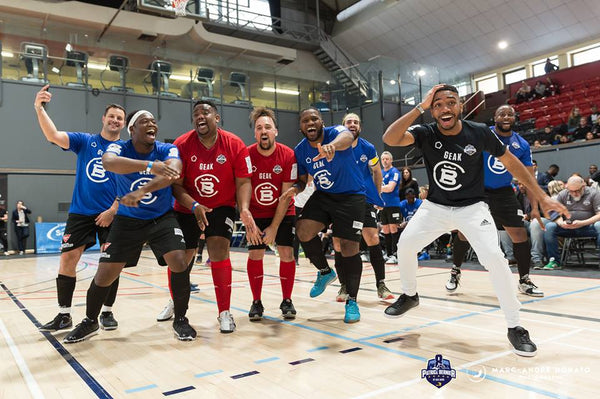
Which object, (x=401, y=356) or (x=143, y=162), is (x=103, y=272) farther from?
(x=401, y=356)

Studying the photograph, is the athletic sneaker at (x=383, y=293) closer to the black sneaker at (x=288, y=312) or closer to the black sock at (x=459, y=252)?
the black sock at (x=459, y=252)

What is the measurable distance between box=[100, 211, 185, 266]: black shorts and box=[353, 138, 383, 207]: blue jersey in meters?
2.16

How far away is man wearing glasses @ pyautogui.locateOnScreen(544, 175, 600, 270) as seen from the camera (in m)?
7.00

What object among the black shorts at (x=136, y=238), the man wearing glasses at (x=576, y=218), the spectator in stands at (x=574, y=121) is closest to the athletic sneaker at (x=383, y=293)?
the black shorts at (x=136, y=238)

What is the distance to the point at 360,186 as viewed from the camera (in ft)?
14.0

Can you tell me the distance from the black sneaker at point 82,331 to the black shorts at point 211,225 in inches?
37.3

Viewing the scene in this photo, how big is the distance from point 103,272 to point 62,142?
130 cm

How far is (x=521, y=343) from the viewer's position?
2.81 meters

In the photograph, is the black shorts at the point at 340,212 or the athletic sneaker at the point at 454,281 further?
the athletic sneaker at the point at 454,281

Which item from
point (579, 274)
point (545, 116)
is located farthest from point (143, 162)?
point (545, 116)

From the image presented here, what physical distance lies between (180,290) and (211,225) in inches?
22.5

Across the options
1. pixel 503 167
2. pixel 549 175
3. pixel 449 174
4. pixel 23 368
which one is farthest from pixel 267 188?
pixel 549 175

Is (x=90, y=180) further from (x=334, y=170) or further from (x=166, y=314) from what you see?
(x=334, y=170)

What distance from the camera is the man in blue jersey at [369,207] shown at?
4938 millimetres
